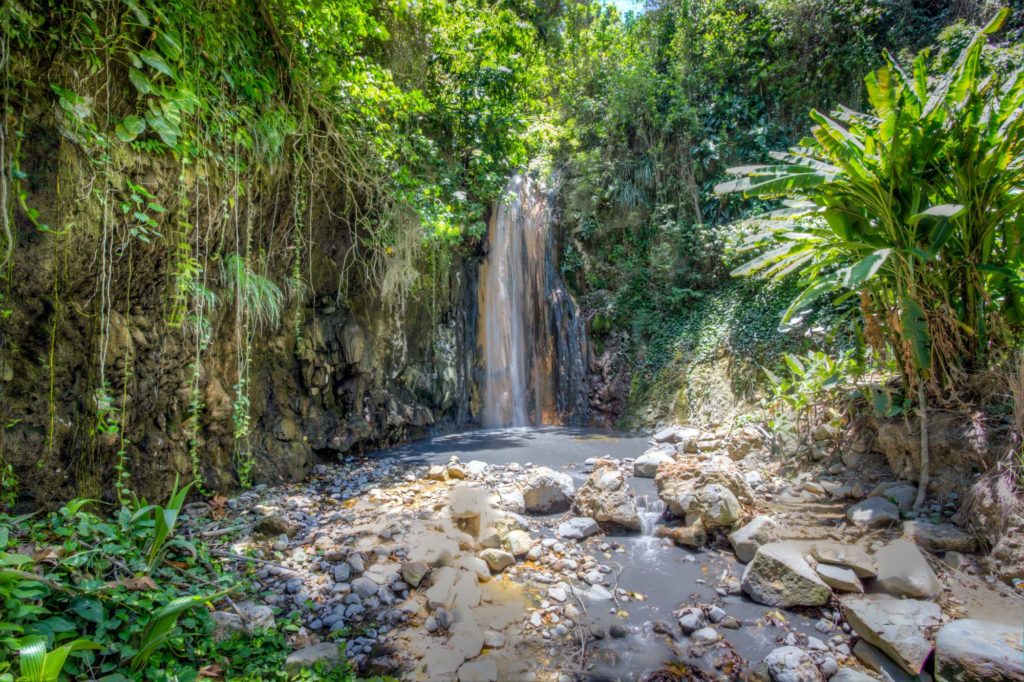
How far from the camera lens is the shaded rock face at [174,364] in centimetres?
291

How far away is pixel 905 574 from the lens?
2838 millimetres

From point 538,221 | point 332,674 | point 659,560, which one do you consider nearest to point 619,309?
point 538,221

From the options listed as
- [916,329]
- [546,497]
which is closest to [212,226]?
[546,497]

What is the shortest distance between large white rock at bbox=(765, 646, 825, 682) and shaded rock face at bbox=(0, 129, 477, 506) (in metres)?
4.32

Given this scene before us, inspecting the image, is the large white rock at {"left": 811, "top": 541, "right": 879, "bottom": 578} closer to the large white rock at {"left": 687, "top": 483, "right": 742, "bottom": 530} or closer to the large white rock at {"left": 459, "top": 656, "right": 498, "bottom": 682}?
the large white rock at {"left": 687, "top": 483, "right": 742, "bottom": 530}

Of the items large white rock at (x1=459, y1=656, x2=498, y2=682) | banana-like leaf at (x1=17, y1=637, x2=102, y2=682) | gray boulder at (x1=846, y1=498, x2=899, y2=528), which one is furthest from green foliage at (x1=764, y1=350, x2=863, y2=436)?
banana-like leaf at (x1=17, y1=637, x2=102, y2=682)

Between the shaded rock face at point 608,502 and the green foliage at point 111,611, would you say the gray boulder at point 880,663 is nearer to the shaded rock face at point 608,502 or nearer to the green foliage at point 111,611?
the shaded rock face at point 608,502

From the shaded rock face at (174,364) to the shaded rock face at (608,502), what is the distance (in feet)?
11.1

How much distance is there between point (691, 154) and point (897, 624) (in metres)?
9.83

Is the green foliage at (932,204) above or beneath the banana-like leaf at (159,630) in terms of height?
above

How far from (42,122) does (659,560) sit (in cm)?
526

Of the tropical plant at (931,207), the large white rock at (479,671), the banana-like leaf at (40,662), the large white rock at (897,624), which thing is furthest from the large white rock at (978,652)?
the banana-like leaf at (40,662)

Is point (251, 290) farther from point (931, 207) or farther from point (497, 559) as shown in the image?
point (931, 207)

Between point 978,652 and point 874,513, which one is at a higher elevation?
point 874,513
